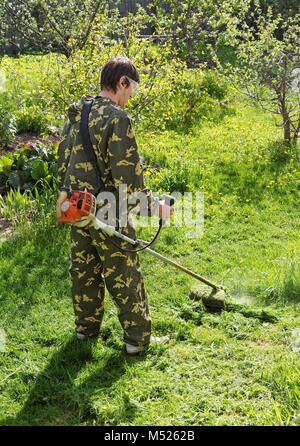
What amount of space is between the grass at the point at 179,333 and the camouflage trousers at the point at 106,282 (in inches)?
7.3

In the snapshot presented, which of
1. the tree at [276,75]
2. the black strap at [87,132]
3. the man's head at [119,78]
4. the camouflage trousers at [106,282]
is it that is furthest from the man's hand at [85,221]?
the tree at [276,75]

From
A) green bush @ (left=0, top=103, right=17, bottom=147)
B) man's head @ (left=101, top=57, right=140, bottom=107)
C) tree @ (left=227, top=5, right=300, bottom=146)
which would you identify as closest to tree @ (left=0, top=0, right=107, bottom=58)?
green bush @ (left=0, top=103, right=17, bottom=147)

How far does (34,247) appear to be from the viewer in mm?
4871

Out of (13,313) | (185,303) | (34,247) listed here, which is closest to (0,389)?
(13,313)

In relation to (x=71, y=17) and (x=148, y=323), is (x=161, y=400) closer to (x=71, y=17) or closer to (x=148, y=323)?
(x=148, y=323)

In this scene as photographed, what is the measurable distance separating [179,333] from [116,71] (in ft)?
5.94

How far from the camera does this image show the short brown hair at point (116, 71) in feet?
9.44

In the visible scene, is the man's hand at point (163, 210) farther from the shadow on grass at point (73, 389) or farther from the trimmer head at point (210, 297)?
the trimmer head at point (210, 297)

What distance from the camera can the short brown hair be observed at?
2.88 metres

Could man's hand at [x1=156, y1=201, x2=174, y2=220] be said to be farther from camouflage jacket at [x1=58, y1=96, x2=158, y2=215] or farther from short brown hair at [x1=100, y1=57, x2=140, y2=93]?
short brown hair at [x1=100, y1=57, x2=140, y2=93]

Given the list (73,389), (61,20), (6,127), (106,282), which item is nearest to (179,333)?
(106,282)

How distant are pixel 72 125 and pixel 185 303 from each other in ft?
5.46

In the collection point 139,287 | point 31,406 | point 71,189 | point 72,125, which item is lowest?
point 31,406

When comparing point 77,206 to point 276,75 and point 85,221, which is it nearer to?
point 85,221
